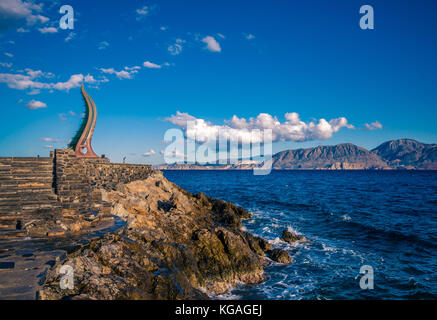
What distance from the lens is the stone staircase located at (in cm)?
962

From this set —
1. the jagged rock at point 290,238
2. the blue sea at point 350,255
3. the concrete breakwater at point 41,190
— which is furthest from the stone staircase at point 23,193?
the jagged rock at point 290,238

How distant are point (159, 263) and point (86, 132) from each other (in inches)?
1110

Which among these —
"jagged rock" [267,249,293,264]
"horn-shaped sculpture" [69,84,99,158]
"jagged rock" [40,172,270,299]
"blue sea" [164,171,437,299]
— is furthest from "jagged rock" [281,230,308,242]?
"horn-shaped sculpture" [69,84,99,158]

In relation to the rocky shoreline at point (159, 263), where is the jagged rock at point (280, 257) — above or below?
below

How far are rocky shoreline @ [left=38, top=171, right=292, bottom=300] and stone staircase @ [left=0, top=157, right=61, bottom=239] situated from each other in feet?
12.8

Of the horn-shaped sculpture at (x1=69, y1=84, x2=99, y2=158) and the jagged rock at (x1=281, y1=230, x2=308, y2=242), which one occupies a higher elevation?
the horn-shaped sculpture at (x1=69, y1=84, x2=99, y2=158)

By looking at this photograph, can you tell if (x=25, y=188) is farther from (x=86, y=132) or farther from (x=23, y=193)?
(x=86, y=132)

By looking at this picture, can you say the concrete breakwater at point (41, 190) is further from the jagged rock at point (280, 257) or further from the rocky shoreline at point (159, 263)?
the jagged rock at point (280, 257)

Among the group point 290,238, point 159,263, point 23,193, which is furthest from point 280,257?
point 23,193

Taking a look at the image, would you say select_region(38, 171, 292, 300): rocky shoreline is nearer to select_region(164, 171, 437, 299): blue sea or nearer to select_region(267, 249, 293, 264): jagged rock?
select_region(267, 249, 293, 264): jagged rock

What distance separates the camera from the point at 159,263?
25.8 feet

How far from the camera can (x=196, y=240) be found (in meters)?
11.9

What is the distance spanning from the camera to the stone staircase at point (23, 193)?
962 centimetres

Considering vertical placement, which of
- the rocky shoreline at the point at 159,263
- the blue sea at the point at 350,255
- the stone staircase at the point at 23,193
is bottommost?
the blue sea at the point at 350,255
